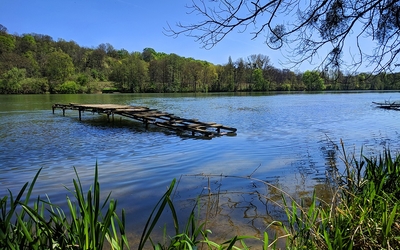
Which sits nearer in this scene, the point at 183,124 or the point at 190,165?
the point at 190,165

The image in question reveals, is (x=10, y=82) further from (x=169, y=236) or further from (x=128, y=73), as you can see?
(x=169, y=236)

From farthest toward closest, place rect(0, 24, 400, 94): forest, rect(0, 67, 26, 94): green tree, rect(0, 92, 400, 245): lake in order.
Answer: rect(0, 24, 400, 94): forest, rect(0, 67, 26, 94): green tree, rect(0, 92, 400, 245): lake

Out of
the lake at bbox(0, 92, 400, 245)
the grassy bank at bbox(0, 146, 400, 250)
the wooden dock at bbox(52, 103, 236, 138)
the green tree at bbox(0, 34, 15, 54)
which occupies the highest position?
the green tree at bbox(0, 34, 15, 54)

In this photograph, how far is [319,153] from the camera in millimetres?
9297

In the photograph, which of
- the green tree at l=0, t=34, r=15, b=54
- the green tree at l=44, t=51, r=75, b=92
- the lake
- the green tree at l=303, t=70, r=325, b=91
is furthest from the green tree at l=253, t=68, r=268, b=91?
the green tree at l=303, t=70, r=325, b=91

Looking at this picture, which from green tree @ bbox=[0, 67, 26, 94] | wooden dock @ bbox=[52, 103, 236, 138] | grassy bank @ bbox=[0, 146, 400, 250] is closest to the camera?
grassy bank @ bbox=[0, 146, 400, 250]

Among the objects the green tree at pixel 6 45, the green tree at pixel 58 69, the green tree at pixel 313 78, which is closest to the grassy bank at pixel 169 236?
the green tree at pixel 313 78

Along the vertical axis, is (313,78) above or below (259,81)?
below

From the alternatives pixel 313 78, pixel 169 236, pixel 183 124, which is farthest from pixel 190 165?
pixel 183 124

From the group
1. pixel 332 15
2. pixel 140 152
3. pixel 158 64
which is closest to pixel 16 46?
pixel 158 64

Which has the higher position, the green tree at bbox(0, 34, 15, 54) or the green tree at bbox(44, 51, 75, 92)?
the green tree at bbox(0, 34, 15, 54)

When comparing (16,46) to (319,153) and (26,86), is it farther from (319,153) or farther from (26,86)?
(319,153)

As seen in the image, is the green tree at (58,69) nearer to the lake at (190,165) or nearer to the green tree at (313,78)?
the lake at (190,165)

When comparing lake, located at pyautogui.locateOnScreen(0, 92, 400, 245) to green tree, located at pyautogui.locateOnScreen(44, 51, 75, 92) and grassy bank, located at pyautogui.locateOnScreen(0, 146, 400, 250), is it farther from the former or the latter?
green tree, located at pyautogui.locateOnScreen(44, 51, 75, 92)
